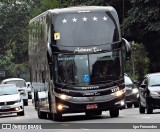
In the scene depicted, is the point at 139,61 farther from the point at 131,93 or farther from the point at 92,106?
the point at 92,106

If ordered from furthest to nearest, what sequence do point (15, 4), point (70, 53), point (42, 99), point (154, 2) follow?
1. point (15, 4)
2. point (154, 2)
3. point (42, 99)
4. point (70, 53)

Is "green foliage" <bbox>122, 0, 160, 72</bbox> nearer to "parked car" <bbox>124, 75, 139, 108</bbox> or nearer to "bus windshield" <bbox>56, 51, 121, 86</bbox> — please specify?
"parked car" <bbox>124, 75, 139, 108</bbox>

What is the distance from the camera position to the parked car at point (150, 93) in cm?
2819

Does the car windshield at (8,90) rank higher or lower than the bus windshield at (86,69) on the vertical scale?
lower

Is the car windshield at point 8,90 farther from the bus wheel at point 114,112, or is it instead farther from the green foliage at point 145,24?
the green foliage at point 145,24

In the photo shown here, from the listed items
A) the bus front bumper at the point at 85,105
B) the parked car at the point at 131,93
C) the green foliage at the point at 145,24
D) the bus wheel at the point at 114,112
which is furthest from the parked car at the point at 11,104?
the green foliage at the point at 145,24

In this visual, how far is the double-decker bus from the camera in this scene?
80.9 ft

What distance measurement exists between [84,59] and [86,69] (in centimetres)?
36

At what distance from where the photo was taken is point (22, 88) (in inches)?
2282

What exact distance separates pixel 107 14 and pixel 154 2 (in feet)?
80.5

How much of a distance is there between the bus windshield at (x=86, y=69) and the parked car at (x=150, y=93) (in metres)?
3.66

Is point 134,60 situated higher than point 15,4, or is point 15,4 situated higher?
point 15,4

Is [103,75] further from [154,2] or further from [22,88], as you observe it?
[22,88]

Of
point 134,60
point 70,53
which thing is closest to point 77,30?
point 70,53
